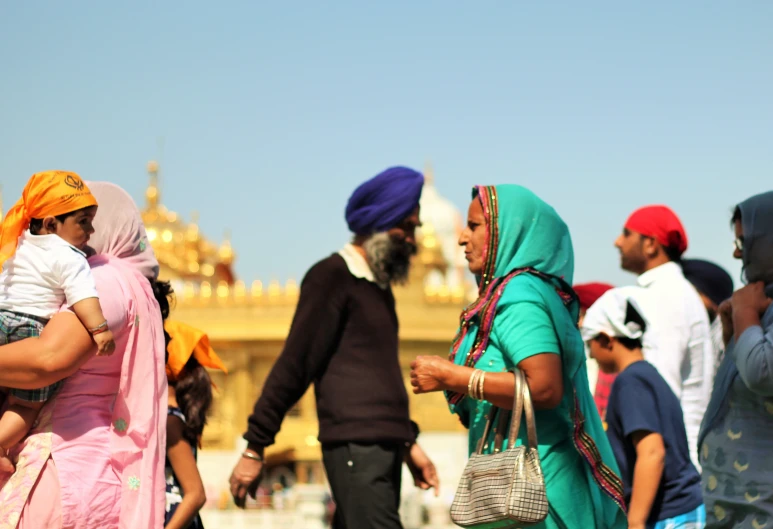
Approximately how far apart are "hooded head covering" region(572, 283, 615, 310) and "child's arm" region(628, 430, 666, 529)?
2052 millimetres

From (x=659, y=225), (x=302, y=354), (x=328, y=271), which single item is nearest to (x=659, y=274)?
(x=659, y=225)

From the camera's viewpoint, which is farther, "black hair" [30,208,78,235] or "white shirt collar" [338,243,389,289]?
"white shirt collar" [338,243,389,289]

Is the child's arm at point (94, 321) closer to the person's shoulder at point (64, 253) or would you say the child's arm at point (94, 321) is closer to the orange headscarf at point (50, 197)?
the person's shoulder at point (64, 253)

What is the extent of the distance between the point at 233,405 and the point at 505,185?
21426 mm

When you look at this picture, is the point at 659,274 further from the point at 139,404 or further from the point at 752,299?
the point at 139,404

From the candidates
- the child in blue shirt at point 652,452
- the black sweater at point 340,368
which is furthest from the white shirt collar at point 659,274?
the black sweater at point 340,368

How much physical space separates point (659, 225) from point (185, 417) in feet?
8.51

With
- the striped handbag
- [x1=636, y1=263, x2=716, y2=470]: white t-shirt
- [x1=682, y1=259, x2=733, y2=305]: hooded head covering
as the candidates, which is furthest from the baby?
[x1=682, y1=259, x2=733, y2=305]: hooded head covering

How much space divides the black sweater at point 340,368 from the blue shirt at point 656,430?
2.70ft

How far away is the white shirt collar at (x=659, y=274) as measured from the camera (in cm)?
570

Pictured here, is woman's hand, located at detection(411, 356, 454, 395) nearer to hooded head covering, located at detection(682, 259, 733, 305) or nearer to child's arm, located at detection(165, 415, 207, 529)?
child's arm, located at detection(165, 415, 207, 529)

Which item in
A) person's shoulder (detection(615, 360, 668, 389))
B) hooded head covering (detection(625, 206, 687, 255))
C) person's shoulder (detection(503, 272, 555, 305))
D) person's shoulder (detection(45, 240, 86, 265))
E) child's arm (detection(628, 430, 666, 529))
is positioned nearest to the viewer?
person's shoulder (detection(45, 240, 86, 265))

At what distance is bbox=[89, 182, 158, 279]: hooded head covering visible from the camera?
3.74 meters

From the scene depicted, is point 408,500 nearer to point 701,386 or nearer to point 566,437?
point 701,386
